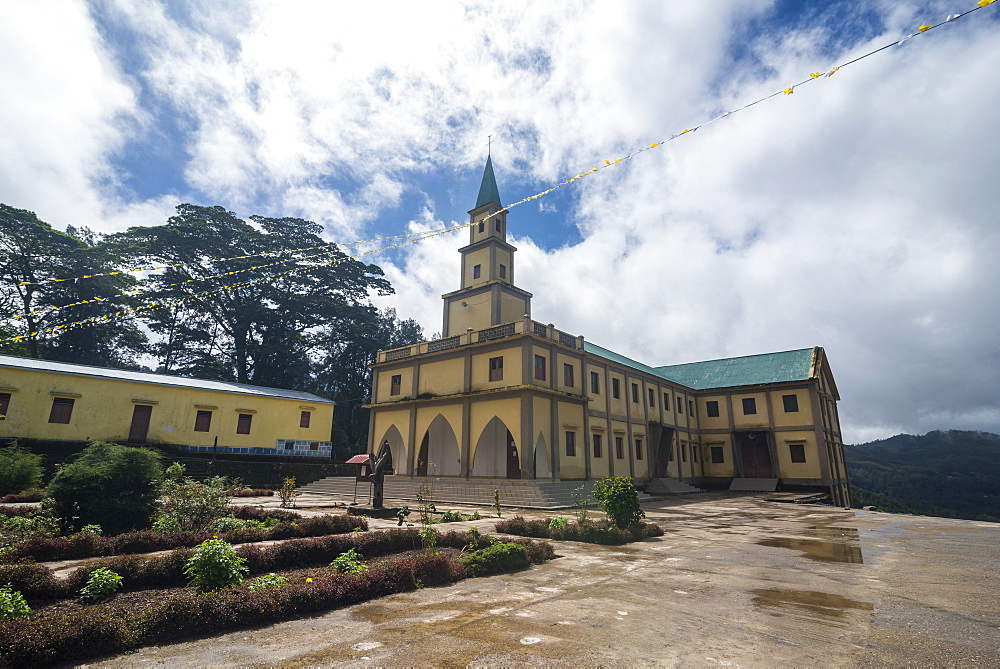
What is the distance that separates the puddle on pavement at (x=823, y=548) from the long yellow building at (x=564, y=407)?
1248 centimetres

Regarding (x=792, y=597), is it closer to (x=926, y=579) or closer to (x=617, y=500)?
(x=926, y=579)

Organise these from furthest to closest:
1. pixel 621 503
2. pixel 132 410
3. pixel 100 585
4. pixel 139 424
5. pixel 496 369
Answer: pixel 139 424
pixel 132 410
pixel 496 369
pixel 621 503
pixel 100 585

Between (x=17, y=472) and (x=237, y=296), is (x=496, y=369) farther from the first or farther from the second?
(x=237, y=296)

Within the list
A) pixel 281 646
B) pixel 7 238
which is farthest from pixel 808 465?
pixel 7 238

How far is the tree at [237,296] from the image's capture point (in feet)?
141

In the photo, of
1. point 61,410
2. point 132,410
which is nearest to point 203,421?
point 132,410

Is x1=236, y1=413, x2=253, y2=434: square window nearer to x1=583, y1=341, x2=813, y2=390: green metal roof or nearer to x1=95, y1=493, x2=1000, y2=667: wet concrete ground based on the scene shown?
x1=583, y1=341, x2=813, y2=390: green metal roof

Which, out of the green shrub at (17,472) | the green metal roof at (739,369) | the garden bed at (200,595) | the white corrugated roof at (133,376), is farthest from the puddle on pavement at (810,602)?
the white corrugated roof at (133,376)

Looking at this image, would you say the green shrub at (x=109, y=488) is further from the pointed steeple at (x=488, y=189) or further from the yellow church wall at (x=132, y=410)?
the pointed steeple at (x=488, y=189)

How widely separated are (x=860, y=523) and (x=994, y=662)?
50.0 ft

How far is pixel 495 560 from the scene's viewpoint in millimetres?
8141

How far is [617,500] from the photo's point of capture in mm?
12352

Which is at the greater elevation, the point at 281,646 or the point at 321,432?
the point at 321,432

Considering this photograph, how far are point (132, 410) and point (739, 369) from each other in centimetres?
4115
